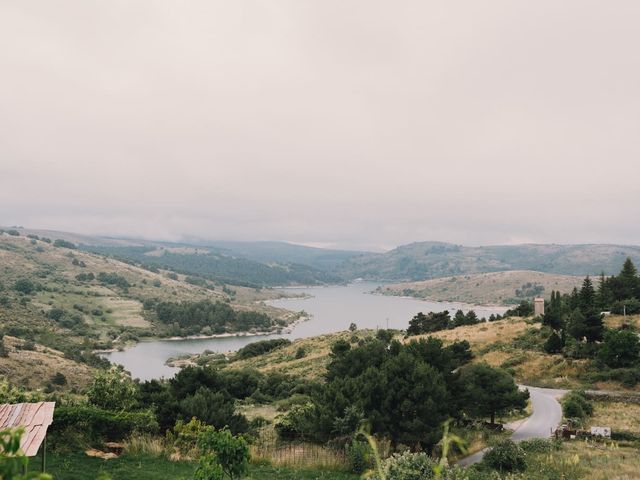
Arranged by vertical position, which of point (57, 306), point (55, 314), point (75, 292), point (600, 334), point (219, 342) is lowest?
point (219, 342)

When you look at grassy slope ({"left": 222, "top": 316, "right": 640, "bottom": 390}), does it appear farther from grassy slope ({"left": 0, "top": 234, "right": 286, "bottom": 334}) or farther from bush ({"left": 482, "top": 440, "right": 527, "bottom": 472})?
grassy slope ({"left": 0, "top": 234, "right": 286, "bottom": 334})

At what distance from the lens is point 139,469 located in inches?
509

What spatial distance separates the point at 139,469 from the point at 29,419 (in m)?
4.27

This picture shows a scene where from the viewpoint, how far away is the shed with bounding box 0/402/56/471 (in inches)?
338

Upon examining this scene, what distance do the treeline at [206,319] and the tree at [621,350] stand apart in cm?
11993

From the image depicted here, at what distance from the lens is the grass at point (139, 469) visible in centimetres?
1211

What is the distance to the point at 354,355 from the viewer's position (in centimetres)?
2691

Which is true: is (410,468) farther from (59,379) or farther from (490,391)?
(59,379)

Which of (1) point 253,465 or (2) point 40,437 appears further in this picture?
(1) point 253,465

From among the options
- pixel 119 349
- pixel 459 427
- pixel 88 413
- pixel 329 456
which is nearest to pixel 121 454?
pixel 88 413

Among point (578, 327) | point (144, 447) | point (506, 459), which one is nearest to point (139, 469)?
point (144, 447)

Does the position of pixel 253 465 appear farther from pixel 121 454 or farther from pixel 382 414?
pixel 382 414

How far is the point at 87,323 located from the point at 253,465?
12599 cm

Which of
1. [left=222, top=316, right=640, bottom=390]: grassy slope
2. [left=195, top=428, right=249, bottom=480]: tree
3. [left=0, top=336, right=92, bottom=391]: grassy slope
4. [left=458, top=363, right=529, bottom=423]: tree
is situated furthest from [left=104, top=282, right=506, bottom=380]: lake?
[left=195, top=428, right=249, bottom=480]: tree
